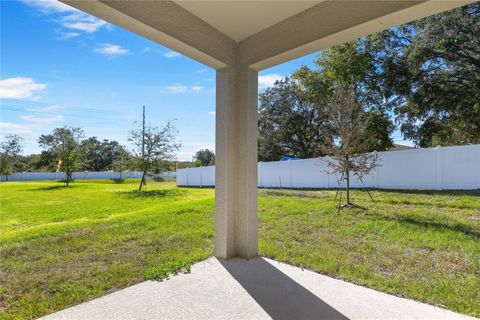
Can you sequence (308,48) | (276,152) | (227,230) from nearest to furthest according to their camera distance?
1. (308,48)
2. (227,230)
3. (276,152)

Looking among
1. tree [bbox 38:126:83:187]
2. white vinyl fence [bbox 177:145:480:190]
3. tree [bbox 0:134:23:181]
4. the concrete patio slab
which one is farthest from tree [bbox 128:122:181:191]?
the concrete patio slab

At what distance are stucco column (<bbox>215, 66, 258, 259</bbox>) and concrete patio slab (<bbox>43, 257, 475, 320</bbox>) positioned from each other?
0.53 m

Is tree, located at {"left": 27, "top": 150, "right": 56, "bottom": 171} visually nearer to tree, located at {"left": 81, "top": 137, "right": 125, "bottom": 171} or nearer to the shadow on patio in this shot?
tree, located at {"left": 81, "top": 137, "right": 125, "bottom": 171}

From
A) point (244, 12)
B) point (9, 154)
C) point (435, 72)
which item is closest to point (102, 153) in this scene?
point (9, 154)

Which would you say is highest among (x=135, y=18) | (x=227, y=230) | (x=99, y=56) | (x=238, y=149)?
(x=99, y=56)

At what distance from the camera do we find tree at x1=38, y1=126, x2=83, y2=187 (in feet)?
41.9

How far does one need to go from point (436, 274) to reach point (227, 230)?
88.2 inches

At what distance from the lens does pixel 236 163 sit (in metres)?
3.23

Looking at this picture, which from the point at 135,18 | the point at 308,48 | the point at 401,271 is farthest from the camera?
the point at 401,271

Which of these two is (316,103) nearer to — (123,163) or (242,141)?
(123,163)

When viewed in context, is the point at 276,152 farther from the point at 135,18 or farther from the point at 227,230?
the point at 135,18

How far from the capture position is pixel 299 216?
5445 millimetres

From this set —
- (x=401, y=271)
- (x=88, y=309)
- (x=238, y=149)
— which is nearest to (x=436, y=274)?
(x=401, y=271)

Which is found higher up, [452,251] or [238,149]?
[238,149]
